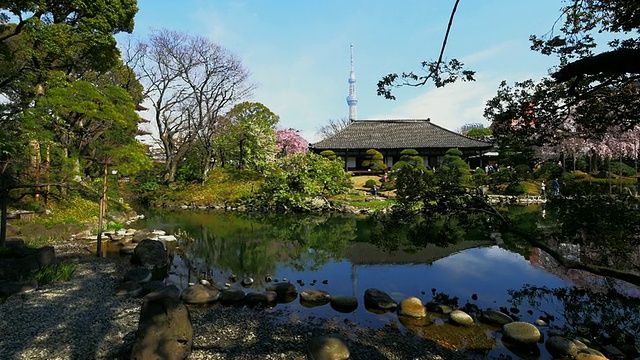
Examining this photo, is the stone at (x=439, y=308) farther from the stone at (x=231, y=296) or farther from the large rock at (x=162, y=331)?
the large rock at (x=162, y=331)

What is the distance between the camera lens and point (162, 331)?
4.43 m

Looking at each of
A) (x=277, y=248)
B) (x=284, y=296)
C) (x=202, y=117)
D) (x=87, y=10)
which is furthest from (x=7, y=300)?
(x=202, y=117)

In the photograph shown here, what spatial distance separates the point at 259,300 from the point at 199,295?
1.27m

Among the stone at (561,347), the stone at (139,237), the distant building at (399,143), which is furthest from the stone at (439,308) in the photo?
the distant building at (399,143)

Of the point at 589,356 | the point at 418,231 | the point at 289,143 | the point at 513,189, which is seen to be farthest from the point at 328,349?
the point at 289,143

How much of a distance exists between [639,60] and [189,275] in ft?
31.5

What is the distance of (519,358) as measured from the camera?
518cm

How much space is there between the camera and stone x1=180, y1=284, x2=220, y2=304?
23.0 feet

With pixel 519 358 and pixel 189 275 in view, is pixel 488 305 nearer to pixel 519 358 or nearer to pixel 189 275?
pixel 519 358

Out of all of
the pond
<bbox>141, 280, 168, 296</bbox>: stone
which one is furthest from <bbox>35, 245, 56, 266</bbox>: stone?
the pond

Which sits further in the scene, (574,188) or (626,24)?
(574,188)

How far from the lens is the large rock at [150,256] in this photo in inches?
377

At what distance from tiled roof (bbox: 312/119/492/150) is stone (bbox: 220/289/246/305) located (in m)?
27.0

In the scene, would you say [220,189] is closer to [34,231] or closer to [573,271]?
[34,231]
